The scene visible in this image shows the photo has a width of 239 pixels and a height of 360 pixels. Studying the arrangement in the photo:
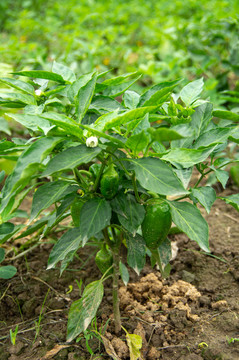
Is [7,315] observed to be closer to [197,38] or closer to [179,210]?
[179,210]

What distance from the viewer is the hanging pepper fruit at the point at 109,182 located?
1081mm

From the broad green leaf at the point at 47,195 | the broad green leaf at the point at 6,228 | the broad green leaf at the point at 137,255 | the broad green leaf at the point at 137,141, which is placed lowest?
the broad green leaf at the point at 6,228

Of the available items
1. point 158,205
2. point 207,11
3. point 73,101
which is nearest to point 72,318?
point 158,205

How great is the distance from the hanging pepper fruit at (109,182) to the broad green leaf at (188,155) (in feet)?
0.48

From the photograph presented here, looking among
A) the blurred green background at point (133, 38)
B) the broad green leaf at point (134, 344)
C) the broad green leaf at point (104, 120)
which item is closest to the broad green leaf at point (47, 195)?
the broad green leaf at point (104, 120)

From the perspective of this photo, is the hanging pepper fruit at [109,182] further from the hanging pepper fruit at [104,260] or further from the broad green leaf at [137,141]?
the hanging pepper fruit at [104,260]

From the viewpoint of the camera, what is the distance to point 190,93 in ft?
4.24

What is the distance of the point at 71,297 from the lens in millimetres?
1636

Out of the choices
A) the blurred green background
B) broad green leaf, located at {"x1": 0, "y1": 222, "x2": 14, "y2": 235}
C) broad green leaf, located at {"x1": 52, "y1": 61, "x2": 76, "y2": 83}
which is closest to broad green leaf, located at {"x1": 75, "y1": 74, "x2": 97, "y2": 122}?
broad green leaf, located at {"x1": 52, "y1": 61, "x2": 76, "y2": 83}

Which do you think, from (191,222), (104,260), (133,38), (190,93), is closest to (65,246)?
(104,260)

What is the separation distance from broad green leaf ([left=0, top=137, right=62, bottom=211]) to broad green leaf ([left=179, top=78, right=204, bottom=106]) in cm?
50

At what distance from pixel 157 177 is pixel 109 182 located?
15 cm

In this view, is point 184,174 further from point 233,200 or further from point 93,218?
point 93,218

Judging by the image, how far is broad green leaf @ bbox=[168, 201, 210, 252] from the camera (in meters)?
1.07
